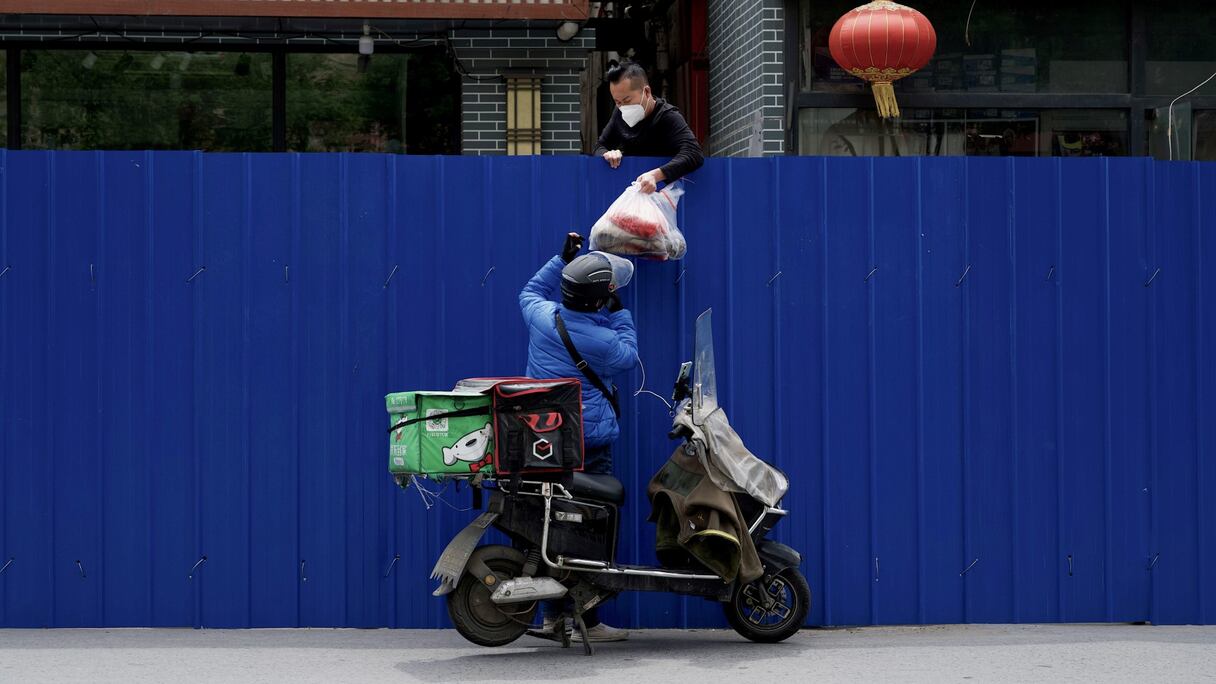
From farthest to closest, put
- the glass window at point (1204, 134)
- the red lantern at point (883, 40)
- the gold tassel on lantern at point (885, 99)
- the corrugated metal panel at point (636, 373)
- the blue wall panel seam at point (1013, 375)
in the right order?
the glass window at point (1204, 134)
the gold tassel on lantern at point (885, 99)
the red lantern at point (883, 40)
the blue wall panel seam at point (1013, 375)
the corrugated metal panel at point (636, 373)

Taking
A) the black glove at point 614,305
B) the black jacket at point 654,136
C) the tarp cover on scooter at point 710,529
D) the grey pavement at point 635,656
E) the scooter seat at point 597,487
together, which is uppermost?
the black jacket at point 654,136

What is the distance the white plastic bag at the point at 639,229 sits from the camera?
23.0ft

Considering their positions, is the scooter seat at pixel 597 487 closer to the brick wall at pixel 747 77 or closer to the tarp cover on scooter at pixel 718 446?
the tarp cover on scooter at pixel 718 446

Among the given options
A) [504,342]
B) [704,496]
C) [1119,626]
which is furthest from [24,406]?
[1119,626]

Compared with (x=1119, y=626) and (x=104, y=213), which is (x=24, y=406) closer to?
(x=104, y=213)

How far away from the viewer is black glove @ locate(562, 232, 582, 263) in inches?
271

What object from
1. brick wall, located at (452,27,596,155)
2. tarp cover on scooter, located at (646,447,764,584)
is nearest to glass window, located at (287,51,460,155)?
brick wall, located at (452,27,596,155)

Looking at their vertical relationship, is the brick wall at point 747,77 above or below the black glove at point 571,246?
above

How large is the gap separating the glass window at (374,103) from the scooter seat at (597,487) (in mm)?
6527

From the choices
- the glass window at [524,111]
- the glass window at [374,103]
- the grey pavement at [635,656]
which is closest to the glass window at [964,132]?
the glass window at [524,111]

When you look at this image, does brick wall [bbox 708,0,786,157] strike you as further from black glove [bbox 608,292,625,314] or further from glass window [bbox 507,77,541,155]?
black glove [bbox 608,292,625,314]

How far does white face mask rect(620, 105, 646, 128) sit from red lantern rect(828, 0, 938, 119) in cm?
342

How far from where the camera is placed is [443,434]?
638cm

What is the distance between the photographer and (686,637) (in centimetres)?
716
